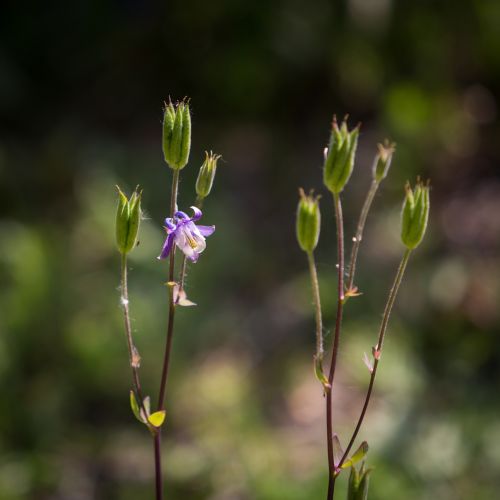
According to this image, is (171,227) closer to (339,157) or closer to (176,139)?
(176,139)

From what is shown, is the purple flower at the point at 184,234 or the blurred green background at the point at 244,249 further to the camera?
the blurred green background at the point at 244,249

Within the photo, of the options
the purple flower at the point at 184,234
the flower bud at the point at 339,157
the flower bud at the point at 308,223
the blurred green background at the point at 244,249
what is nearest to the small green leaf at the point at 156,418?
the purple flower at the point at 184,234

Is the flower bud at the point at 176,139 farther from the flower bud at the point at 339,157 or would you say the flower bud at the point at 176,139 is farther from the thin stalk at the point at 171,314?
the flower bud at the point at 339,157

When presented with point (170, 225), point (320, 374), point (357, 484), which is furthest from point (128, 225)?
point (357, 484)

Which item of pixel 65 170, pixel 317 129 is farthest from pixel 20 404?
pixel 317 129

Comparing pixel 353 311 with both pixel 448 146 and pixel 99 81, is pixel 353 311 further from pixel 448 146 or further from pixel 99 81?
pixel 99 81
